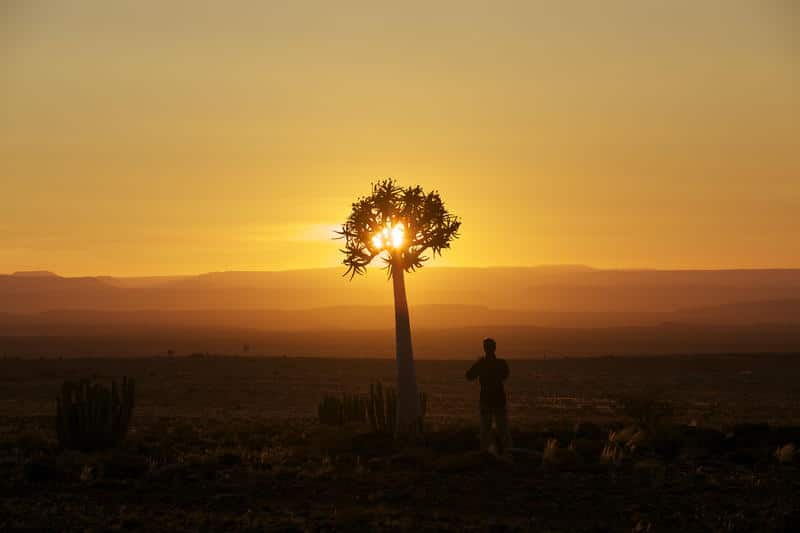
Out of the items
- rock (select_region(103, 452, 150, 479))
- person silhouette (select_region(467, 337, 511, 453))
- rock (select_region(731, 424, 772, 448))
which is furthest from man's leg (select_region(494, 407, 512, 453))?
rock (select_region(103, 452, 150, 479))

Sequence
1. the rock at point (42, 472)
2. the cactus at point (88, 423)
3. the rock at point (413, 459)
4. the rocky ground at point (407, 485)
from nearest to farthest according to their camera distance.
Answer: the rocky ground at point (407, 485) < the rock at point (42, 472) < the rock at point (413, 459) < the cactus at point (88, 423)

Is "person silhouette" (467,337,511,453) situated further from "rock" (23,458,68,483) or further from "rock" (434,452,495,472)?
"rock" (23,458,68,483)

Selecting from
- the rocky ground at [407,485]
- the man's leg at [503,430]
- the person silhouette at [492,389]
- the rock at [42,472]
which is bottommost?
the rocky ground at [407,485]

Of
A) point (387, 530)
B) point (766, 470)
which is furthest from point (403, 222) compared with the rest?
point (387, 530)

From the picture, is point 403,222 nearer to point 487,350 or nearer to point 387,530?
point 487,350

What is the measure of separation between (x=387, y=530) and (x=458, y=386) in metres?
41.9

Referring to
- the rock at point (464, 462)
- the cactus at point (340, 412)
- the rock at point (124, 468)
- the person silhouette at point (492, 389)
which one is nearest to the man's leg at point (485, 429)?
the person silhouette at point (492, 389)

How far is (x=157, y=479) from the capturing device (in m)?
18.5

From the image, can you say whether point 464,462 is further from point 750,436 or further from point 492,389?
point 750,436

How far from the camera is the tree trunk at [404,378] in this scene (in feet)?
77.3

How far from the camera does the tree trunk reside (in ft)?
77.3

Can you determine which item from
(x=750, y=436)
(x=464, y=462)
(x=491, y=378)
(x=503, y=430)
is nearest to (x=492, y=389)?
(x=491, y=378)

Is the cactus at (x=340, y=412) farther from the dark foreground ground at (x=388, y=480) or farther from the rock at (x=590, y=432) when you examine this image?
the rock at (x=590, y=432)

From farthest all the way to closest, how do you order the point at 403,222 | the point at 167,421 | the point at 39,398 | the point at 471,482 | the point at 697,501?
the point at 39,398 < the point at 167,421 < the point at 403,222 < the point at 471,482 < the point at 697,501
